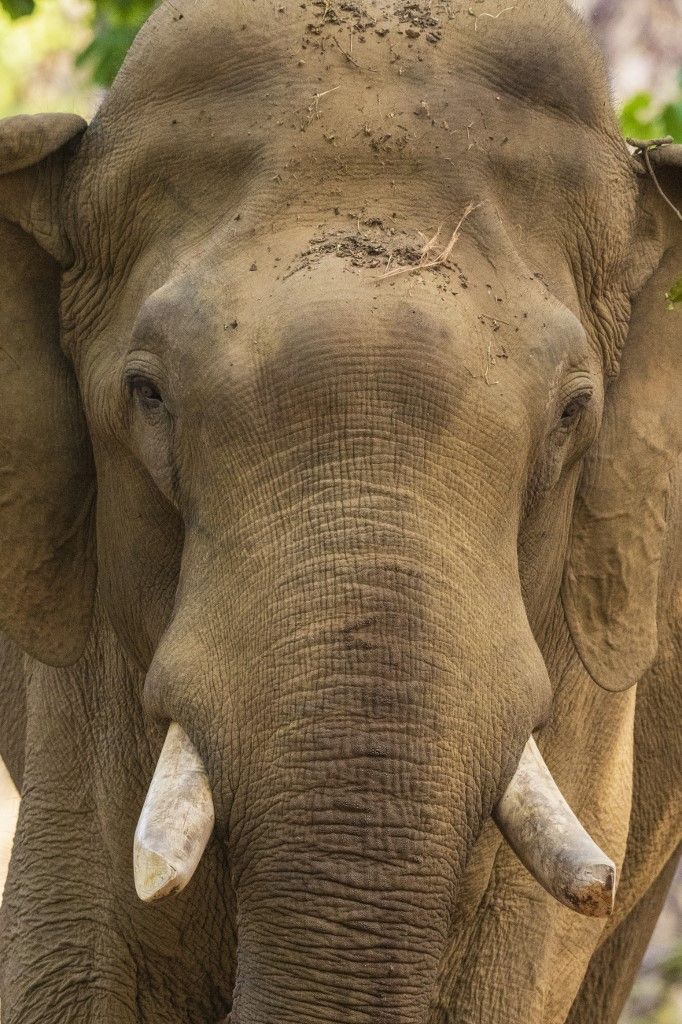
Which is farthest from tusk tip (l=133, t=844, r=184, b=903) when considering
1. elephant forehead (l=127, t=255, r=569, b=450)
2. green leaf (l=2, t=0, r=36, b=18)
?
green leaf (l=2, t=0, r=36, b=18)

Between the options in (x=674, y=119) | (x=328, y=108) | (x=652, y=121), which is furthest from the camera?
(x=652, y=121)

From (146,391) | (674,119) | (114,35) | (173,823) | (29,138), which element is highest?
(29,138)

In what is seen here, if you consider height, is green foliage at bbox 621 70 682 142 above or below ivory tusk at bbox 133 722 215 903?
below

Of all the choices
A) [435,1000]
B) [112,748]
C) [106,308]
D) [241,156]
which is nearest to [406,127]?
[241,156]

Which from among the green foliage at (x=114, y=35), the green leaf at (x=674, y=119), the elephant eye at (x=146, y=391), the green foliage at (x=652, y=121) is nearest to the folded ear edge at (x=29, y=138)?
the elephant eye at (x=146, y=391)

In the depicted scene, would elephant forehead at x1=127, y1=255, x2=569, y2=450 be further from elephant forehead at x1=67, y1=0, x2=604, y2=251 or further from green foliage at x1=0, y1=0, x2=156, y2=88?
green foliage at x1=0, y1=0, x2=156, y2=88

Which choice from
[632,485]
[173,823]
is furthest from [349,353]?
[632,485]

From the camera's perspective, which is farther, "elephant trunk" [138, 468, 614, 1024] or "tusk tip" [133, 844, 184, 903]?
"elephant trunk" [138, 468, 614, 1024]

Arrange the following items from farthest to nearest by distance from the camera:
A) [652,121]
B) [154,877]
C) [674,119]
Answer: [652,121], [674,119], [154,877]

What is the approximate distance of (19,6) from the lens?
623cm

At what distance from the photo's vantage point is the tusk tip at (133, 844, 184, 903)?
346 cm

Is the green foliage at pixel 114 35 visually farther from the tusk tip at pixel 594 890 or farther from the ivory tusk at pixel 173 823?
the tusk tip at pixel 594 890

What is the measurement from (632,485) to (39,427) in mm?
1162

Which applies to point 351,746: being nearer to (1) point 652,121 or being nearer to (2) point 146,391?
(2) point 146,391
